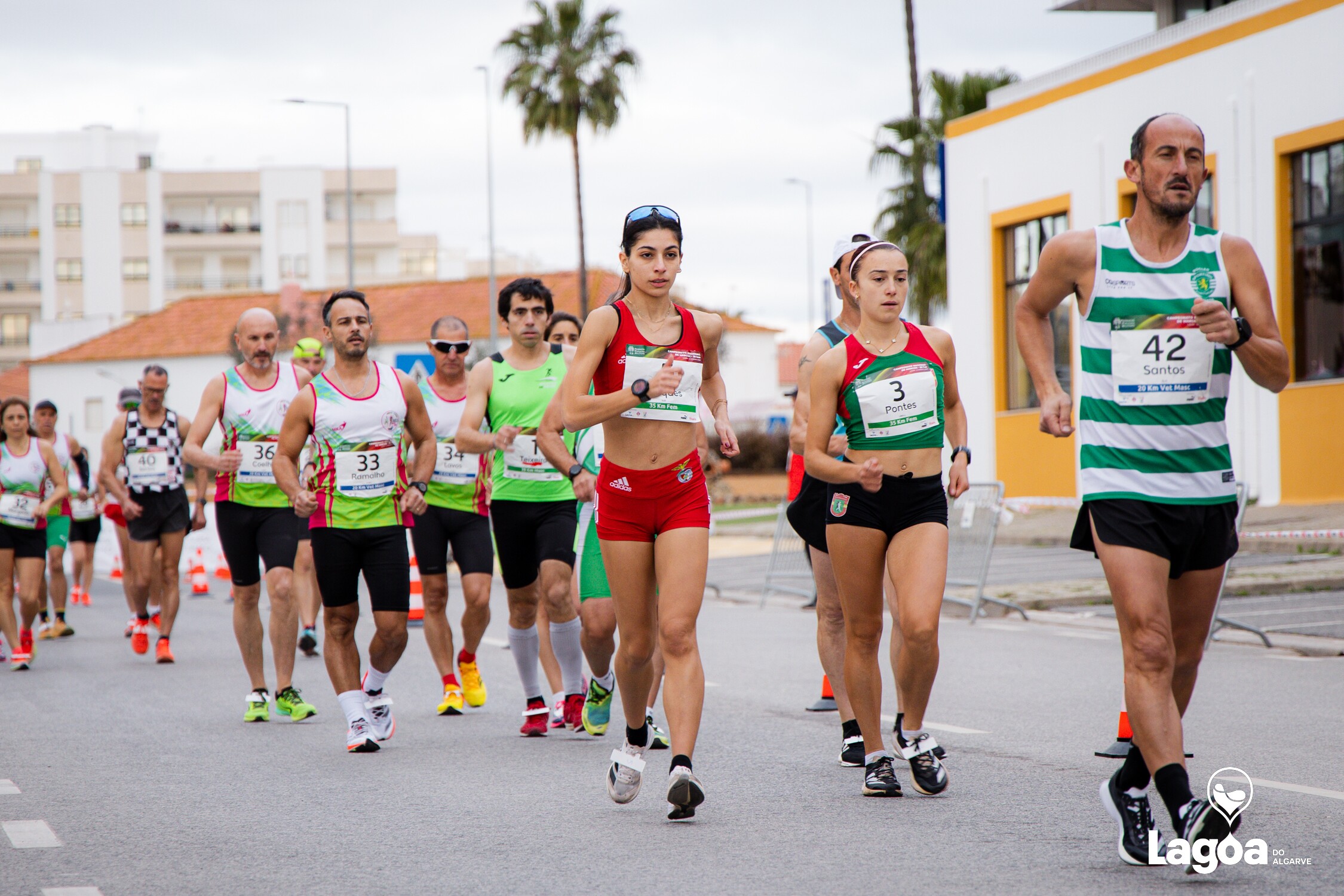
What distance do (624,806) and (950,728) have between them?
8.51 feet

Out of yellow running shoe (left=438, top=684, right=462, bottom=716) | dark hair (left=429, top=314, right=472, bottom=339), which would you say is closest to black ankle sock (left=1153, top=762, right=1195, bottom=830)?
yellow running shoe (left=438, top=684, right=462, bottom=716)

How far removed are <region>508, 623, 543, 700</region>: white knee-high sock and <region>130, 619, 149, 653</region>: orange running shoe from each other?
566 cm

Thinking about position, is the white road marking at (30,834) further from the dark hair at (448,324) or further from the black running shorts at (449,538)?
the dark hair at (448,324)

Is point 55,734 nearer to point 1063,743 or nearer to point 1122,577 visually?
point 1063,743

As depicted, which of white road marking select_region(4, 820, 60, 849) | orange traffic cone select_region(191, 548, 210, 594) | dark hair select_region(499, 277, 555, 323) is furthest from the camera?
orange traffic cone select_region(191, 548, 210, 594)

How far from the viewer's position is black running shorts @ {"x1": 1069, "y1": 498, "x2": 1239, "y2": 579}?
5.02 meters

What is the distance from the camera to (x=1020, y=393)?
28.4m

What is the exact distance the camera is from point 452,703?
9375 mm

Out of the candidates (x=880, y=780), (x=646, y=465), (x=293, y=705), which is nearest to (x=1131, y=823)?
(x=880, y=780)

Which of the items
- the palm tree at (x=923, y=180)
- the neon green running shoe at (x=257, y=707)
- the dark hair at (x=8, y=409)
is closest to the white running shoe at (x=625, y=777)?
the neon green running shoe at (x=257, y=707)

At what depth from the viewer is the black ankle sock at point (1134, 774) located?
5.03 meters

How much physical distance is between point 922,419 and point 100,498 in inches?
507

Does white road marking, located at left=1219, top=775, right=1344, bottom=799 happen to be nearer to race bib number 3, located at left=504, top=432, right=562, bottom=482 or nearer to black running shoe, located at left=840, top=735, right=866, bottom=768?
black running shoe, located at left=840, top=735, right=866, bottom=768


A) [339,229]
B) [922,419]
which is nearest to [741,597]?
[922,419]
